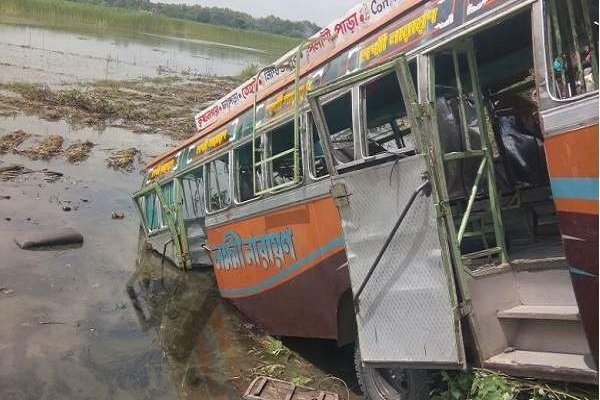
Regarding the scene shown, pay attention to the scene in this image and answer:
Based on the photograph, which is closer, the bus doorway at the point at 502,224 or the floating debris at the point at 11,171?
the bus doorway at the point at 502,224

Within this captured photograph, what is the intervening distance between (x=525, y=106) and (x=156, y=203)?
21.4ft

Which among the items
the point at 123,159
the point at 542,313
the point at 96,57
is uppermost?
the point at 96,57

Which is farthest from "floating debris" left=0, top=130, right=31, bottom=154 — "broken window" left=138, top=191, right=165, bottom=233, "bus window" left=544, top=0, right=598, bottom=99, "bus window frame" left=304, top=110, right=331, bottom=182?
"bus window" left=544, top=0, right=598, bottom=99

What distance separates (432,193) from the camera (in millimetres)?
4051

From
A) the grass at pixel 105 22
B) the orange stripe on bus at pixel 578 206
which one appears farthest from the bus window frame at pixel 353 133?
the grass at pixel 105 22

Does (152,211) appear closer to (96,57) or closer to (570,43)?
(570,43)

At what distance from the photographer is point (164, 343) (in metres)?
7.64

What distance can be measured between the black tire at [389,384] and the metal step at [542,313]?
0.83 metres

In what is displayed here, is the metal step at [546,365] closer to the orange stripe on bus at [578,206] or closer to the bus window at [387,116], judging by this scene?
the orange stripe on bus at [578,206]

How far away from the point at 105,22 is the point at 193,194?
50554 mm

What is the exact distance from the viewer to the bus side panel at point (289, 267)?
5.49 m

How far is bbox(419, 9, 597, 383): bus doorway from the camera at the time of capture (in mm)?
4062

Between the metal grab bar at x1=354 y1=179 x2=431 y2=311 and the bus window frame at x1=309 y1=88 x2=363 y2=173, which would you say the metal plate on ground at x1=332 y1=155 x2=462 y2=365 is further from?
the bus window frame at x1=309 y1=88 x2=363 y2=173

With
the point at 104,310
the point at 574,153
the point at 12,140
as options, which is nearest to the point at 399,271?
the point at 574,153
